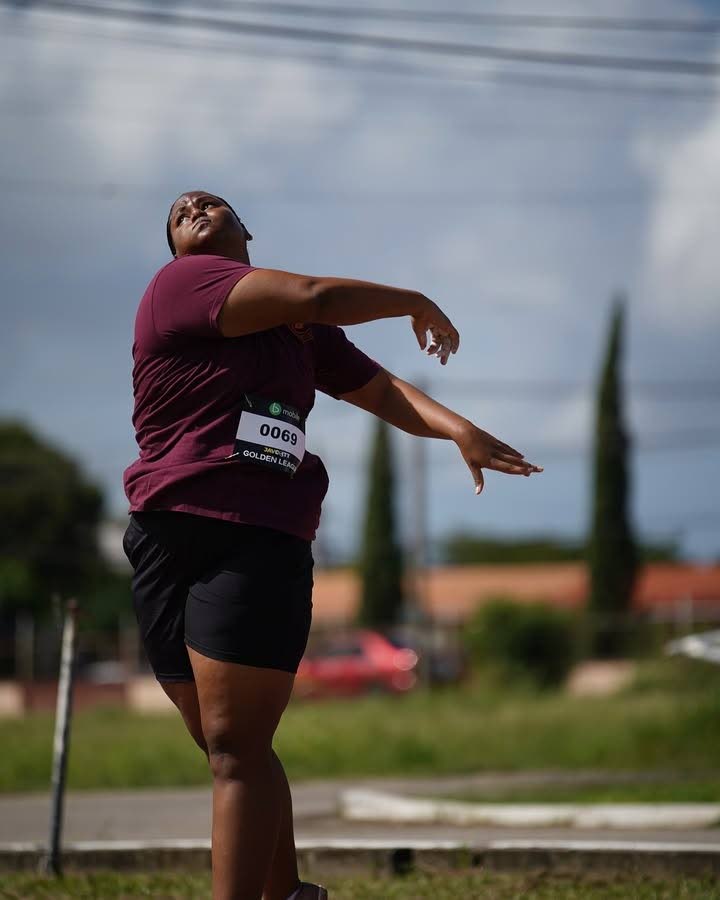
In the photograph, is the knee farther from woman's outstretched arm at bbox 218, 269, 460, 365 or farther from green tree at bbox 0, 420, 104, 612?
Answer: green tree at bbox 0, 420, 104, 612

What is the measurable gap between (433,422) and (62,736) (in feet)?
8.66

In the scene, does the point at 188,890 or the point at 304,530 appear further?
the point at 188,890

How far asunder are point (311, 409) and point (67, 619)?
96.6 inches

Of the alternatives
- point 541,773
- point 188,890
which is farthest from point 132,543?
point 541,773

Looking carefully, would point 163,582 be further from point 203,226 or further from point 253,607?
point 203,226

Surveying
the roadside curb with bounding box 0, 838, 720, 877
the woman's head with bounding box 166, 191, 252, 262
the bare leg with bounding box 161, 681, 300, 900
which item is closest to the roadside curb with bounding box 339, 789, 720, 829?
the roadside curb with bounding box 0, 838, 720, 877

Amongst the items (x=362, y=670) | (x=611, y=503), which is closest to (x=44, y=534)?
(x=611, y=503)

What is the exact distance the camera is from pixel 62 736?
5.55 metres

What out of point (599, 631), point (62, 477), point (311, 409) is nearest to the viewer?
point (311, 409)

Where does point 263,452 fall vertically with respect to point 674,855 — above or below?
above

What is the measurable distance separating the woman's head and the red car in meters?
28.2

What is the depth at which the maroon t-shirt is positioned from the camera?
3340 mm

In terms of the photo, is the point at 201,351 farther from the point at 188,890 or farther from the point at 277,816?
the point at 188,890

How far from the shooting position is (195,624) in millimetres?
3334
